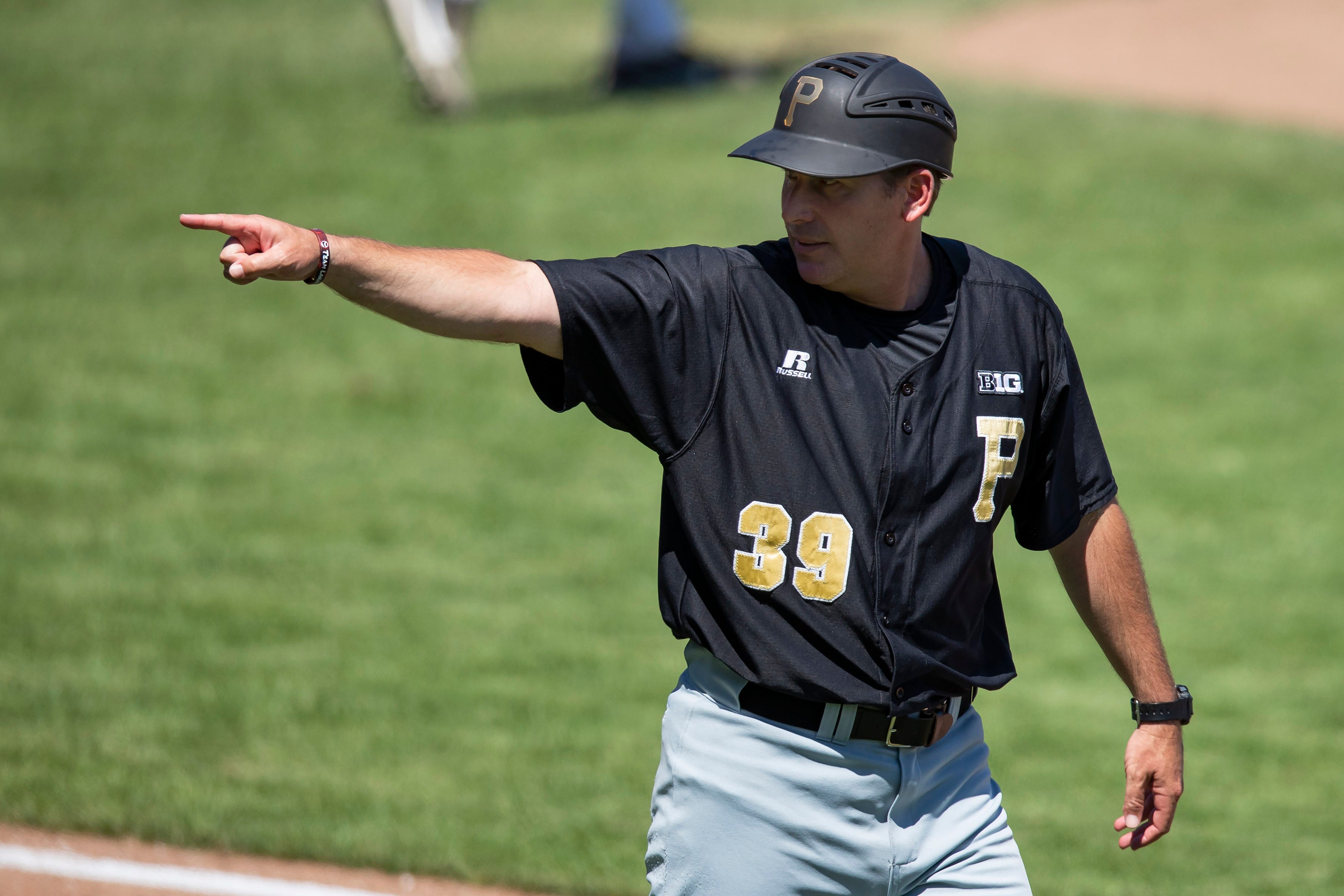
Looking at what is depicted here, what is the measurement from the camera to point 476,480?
913cm

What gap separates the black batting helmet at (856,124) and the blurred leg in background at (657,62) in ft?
41.5

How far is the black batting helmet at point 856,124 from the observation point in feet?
9.92

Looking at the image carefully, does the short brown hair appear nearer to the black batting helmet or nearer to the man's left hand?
the black batting helmet

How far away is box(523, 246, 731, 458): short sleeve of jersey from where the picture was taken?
3004 millimetres

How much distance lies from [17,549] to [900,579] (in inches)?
236

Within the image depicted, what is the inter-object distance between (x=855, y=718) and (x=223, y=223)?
62.5 inches

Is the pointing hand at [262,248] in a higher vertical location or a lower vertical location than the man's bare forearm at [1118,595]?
higher

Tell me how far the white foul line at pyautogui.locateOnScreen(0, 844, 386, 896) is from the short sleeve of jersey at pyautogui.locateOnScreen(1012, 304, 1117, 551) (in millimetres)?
2739

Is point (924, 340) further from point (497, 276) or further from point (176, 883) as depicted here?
point (176, 883)

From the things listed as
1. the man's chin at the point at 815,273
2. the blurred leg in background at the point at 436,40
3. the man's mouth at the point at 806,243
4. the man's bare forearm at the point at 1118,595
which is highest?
the blurred leg in background at the point at 436,40

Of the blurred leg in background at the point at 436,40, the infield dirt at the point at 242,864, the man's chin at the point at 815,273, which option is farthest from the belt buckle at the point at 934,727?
the blurred leg in background at the point at 436,40

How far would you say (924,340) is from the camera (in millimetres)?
3150

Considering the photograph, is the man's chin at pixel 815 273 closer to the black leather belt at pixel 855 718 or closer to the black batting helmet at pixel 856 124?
the black batting helmet at pixel 856 124

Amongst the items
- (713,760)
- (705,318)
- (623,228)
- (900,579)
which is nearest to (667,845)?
(713,760)
